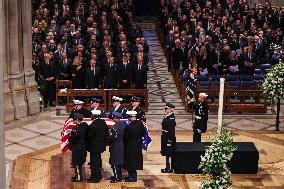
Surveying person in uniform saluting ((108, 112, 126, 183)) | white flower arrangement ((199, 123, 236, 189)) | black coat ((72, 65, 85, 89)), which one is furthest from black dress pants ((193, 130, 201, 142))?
black coat ((72, 65, 85, 89))

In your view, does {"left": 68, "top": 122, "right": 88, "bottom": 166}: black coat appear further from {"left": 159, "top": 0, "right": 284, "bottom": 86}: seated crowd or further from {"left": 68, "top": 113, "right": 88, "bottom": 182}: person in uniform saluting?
{"left": 159, "top": 0, "right": 284, "bottom": 86}: seated crowd

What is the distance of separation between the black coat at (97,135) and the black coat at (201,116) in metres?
2.45

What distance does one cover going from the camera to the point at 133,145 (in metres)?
12.5

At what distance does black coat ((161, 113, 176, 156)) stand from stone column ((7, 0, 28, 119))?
18.6 feet

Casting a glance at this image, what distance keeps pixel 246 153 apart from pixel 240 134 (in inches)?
124

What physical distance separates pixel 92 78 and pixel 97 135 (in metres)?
5.63

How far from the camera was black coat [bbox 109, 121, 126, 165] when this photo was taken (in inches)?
489

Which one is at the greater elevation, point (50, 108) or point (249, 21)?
point (249, 21)

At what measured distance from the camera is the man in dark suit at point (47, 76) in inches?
727

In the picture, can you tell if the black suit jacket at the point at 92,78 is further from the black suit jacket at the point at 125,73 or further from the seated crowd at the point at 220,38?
the seated crowd at the point at 220,38

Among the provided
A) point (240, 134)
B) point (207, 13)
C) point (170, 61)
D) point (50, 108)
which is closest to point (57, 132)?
point (50, 108)

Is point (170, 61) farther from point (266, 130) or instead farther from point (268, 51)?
point (266, 130)

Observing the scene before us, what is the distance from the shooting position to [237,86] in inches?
729

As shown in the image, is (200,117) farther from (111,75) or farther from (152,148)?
(111,75)
